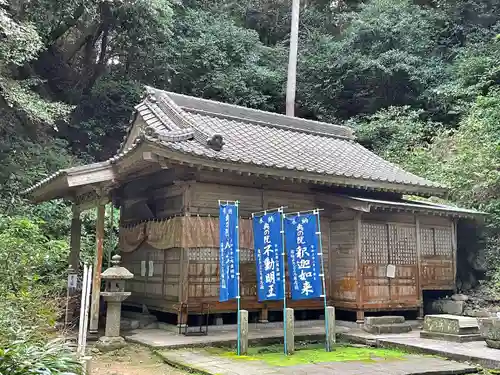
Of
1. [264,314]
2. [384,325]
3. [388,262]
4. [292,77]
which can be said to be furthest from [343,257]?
[292,77]

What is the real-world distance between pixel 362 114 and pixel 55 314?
20.1 metres

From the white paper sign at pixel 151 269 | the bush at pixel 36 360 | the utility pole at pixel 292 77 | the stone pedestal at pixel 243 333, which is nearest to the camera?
the bush at pixel 36 360

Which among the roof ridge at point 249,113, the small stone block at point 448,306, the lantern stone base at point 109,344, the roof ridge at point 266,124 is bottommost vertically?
the lantern stone base at point 109,344

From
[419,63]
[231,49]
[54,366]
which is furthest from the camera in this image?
[231,49]

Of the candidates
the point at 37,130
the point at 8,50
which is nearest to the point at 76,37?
the point at 37,130

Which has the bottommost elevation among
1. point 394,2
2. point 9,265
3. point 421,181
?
point 9,265

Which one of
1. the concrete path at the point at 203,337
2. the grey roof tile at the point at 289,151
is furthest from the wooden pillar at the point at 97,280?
the grey roof tile at the point at 289,151

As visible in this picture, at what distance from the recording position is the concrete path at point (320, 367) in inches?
287

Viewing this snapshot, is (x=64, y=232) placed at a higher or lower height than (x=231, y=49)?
lower

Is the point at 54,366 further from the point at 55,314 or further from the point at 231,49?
the point at 231,49

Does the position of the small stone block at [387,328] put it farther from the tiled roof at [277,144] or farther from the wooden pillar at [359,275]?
the tiled roof at [277,144]

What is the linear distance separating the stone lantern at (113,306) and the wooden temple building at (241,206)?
73 centimetres

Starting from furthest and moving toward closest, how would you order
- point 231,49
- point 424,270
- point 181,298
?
1. point 231,49
2. point 424,270
3. point 181,298

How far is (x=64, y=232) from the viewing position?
51.2 feet
